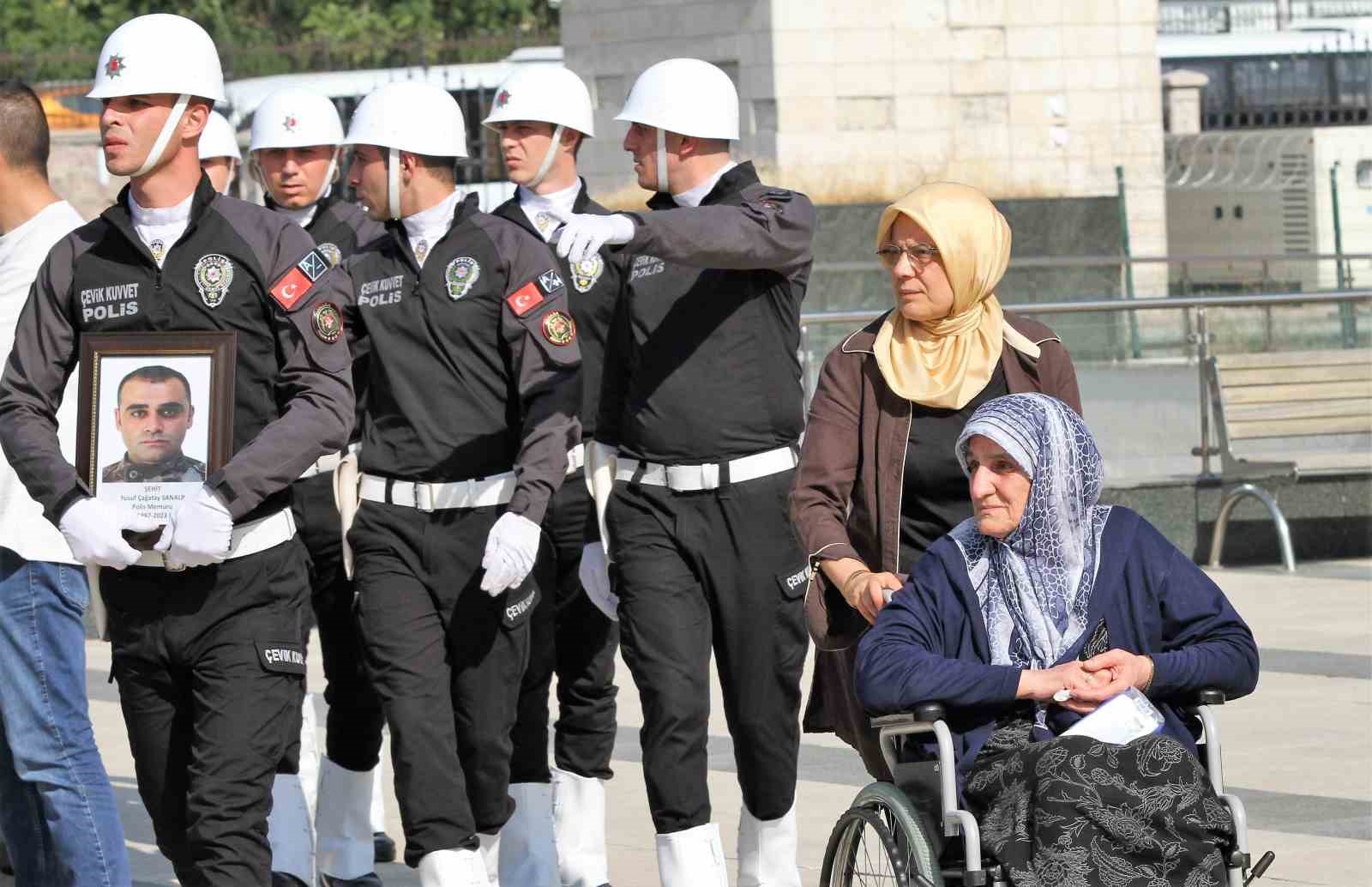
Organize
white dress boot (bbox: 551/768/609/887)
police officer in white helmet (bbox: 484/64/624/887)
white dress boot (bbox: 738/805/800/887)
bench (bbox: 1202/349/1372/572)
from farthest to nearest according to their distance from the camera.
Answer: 1. bench (bbox: 1202/349/1372/572)
2. white dress boot (bbox: 551/768/609/887)
3. police officer in white helmet (bbox: 484/64/624/887)
4. white dress boot (bbox: 738/805/800/887)

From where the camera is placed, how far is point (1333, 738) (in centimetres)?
893

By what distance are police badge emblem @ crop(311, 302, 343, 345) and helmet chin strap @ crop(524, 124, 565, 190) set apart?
2105mm

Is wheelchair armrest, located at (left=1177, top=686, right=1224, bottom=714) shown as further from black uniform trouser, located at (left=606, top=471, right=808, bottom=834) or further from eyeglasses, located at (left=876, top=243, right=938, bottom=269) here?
black uniform trouser, located at (left=606, top=471, right=808, bottom=834)

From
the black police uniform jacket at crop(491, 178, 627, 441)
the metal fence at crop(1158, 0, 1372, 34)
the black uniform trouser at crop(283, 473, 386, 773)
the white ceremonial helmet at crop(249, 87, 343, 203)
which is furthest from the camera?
the metal fence at crop(1158, 0, 1372, 34)

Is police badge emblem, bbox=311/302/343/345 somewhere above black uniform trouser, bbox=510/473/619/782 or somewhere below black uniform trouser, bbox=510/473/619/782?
above

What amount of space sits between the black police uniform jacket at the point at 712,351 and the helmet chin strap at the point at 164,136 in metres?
1.36

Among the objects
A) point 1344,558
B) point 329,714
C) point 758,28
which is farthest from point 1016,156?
point 329,714

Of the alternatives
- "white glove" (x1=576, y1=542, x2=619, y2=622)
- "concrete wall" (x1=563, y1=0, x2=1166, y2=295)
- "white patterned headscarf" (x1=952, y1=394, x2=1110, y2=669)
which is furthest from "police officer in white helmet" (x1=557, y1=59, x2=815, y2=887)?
"concrete wall" (x1=563, y1=0, x2=1166, y2=295)

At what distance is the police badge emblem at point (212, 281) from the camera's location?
5.62 metres

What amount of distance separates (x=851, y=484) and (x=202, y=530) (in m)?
1.48

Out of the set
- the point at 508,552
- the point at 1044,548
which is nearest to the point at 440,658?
the point at 508,552

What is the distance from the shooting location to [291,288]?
5641 millimetres

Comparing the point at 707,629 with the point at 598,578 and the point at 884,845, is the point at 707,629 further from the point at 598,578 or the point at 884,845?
the point at 884,845

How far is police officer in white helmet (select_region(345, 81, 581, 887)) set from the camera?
636 cm
